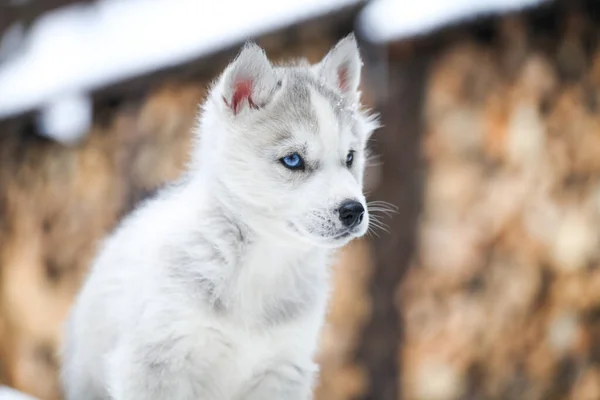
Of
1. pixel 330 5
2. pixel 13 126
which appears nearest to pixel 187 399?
pixel 330 5

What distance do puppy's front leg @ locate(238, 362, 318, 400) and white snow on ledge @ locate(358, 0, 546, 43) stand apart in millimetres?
416

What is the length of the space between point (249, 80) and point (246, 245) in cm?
15

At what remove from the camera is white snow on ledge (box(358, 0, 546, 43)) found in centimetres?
87

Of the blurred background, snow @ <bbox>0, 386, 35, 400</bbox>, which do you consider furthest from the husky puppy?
the blurred background

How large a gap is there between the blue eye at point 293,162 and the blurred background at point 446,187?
52 cm

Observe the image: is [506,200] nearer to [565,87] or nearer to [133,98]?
[565,87]

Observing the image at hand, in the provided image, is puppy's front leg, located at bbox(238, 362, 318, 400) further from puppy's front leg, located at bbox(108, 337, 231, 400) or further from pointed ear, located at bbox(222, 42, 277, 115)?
pointed ear, located at bbox(222, 42, 277, 115)

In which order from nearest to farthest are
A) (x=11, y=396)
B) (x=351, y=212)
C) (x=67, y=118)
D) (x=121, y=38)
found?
(x=351, y=212)
(x=11, y=396)
(x=121, y=38)
(x=67, y=118)

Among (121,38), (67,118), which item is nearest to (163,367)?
(121,38)

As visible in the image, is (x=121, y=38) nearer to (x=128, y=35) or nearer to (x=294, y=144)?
(x=128, y=35)

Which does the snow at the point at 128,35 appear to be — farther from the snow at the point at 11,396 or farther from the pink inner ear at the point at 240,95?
the snow at the point at 11,396

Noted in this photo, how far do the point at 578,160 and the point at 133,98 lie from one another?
0.79 meters

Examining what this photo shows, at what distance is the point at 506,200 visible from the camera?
1292mm

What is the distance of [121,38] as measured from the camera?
41.7 inches
